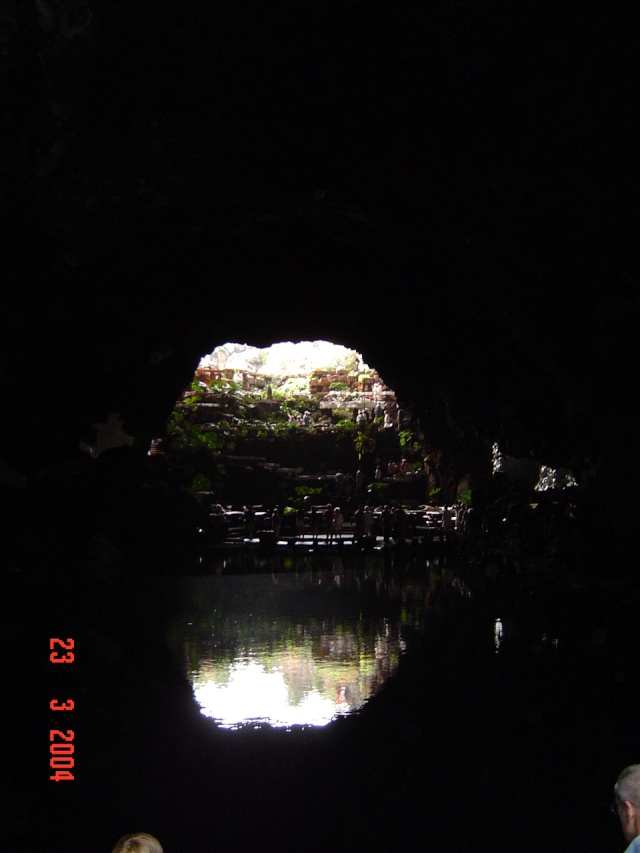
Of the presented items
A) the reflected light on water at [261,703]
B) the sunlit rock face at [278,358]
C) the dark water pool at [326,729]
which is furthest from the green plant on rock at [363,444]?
the reflected light on water at [261,703]

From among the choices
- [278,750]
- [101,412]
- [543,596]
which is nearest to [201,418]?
[101,412]

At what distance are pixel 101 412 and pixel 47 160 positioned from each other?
489 inches

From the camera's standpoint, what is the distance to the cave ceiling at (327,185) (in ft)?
32.2

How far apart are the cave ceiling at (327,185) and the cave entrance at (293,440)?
37.6ft

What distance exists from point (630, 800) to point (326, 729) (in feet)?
13.2

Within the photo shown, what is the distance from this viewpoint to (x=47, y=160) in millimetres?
11328

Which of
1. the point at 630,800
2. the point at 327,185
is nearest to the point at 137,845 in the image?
the point at 630,800

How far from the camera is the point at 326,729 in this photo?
236 inches

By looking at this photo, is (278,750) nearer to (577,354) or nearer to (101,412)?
(577,354)

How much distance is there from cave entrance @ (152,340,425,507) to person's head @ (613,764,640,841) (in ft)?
86.0

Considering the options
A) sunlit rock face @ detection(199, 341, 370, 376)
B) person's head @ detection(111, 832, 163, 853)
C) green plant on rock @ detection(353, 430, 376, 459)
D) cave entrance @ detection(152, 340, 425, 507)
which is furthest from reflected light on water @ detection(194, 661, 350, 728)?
sunlit rock face @ detection(199, 341, 370, 376)

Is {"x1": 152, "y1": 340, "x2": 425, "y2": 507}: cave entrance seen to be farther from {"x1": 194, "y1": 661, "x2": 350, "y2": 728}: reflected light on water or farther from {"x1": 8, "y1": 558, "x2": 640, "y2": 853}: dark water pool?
{"x1": 194, "y1": 661, "x2": 350, "y2": 728}: reflected light on water
